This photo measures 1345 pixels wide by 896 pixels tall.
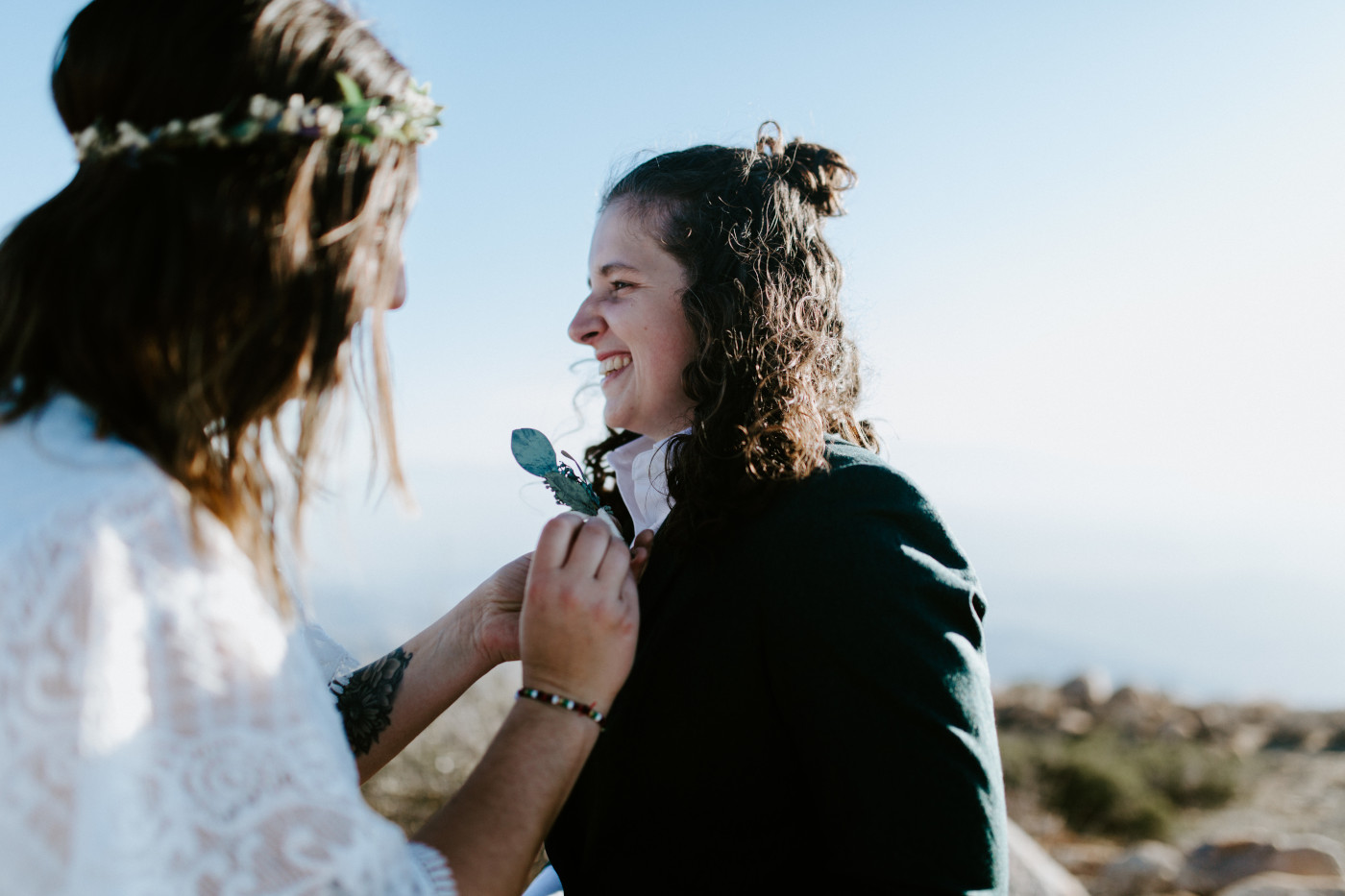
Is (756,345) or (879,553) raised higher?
(756,345)

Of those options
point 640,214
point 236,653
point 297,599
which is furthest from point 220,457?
point 640,214

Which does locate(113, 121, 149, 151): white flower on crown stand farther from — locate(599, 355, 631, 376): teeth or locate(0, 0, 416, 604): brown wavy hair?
locate(599, 355, 631, 376): teeth

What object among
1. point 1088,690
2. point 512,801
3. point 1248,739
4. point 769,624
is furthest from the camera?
point 1088,690

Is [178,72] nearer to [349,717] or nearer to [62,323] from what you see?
[62,323]

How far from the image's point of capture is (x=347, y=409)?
1379mm

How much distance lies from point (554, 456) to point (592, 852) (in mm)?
917

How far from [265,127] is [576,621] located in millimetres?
883

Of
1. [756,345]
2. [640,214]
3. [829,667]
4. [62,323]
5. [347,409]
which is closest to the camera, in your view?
[62,323]

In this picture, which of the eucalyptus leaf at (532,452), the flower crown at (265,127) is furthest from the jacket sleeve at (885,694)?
the flower crown at (265,127)

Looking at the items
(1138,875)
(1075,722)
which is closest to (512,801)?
(1138,875)

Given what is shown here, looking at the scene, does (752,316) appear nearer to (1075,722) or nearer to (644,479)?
(644,479)

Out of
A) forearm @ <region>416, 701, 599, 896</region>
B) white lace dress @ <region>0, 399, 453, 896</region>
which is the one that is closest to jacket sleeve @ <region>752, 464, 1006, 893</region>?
forearm @ <region>416, 701, 599, 896</region>

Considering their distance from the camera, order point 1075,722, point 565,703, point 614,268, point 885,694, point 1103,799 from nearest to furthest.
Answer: point 565,703 < point 885,694 < point 614,268 < point 1103,799 < point 1075,722

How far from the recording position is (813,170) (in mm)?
2377
